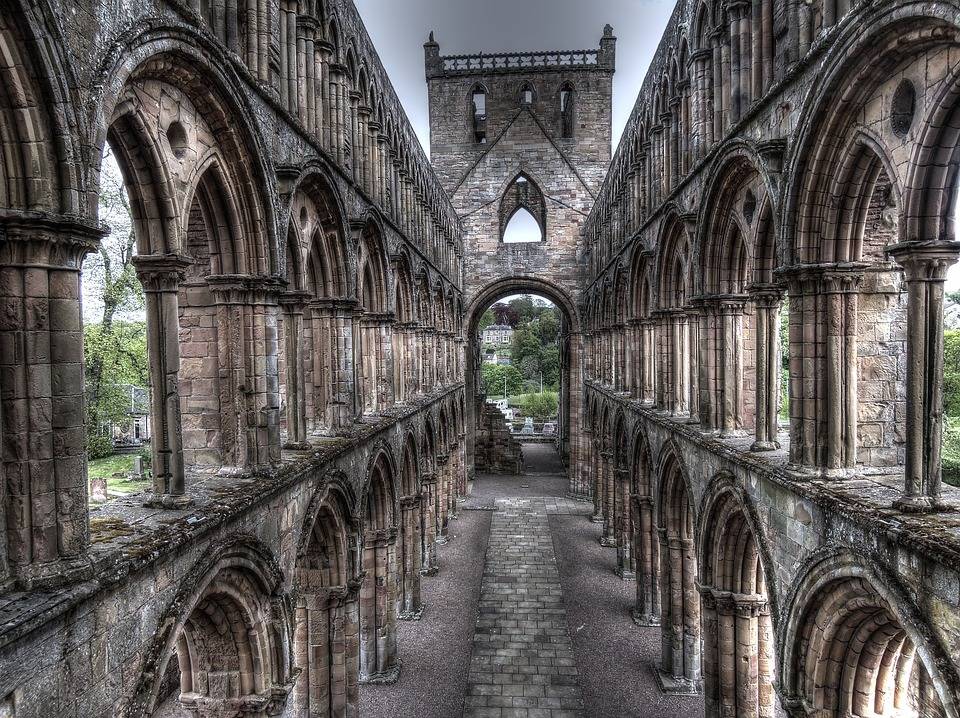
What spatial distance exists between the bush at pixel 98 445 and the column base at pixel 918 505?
20283mm

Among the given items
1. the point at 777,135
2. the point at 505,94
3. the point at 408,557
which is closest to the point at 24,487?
the point at 777,135

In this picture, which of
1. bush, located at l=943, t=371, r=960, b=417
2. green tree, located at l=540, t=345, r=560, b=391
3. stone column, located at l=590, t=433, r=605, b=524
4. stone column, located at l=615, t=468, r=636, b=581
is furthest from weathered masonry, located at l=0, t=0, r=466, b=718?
green tree, located at l=540, t=345, r=560, b=391

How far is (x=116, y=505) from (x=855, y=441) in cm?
777

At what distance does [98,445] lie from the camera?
20.5 m

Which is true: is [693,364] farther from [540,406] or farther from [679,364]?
[540,406]

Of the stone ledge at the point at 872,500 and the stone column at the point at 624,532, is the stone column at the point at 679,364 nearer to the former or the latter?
the stone ledge at the point at 872,500

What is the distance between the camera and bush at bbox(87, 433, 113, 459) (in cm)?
1994

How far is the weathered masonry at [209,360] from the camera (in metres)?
4.20

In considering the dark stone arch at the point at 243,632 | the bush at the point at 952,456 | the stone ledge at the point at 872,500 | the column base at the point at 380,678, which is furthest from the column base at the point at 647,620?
the dark stone arch at the point at 243,632

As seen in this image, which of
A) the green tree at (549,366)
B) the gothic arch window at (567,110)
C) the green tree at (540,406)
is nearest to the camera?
the gothic arch window at (567,110)

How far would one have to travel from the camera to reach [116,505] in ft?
21.1

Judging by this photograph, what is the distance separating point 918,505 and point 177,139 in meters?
7.72

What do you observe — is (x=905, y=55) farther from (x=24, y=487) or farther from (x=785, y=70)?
(x=24, y=487)

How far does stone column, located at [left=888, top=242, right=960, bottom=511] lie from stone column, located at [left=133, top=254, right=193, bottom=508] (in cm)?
661
